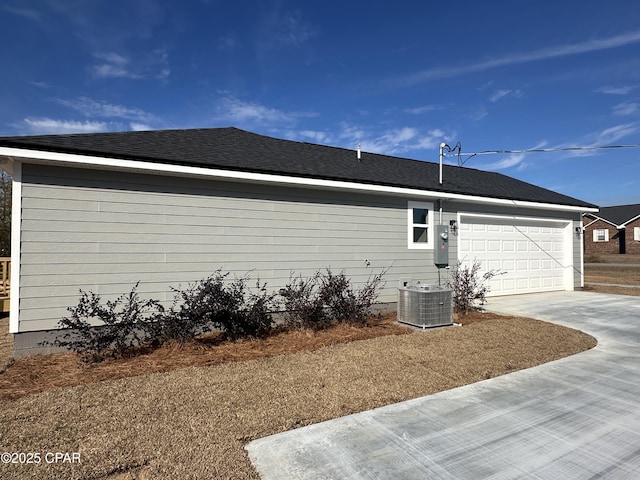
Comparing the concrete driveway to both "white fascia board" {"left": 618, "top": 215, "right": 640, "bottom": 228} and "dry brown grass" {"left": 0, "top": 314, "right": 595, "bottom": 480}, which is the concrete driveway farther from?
"white fascia board" {"left": 618, "top": 215, "right": 640, "bottom": 228}

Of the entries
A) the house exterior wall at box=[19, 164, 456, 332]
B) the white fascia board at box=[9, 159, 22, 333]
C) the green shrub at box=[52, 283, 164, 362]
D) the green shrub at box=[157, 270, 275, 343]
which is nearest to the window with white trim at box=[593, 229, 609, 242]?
the house exterior wall at box=[19, 164, 456, 332]

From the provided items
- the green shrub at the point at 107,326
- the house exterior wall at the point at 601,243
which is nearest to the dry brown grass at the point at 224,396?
the green shrub at the point at 107,326

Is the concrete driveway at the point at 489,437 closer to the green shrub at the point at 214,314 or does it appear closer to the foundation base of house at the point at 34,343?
the green shrub at the point at 214,314

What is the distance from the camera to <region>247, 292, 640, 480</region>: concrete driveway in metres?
2.40

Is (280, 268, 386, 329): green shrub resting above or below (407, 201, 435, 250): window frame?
below

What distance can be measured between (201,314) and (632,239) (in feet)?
133

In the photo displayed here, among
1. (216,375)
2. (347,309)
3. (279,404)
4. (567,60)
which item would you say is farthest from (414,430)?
(567,60)

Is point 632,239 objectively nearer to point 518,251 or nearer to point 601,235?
point 601,235

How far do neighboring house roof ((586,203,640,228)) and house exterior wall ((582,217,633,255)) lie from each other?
1.74 feet

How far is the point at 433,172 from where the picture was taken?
11.1 meters

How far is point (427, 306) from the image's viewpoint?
6.61 meters

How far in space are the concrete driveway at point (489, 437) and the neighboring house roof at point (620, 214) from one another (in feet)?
123

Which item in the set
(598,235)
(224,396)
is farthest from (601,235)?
(224,396)

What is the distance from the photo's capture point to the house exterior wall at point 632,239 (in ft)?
105
